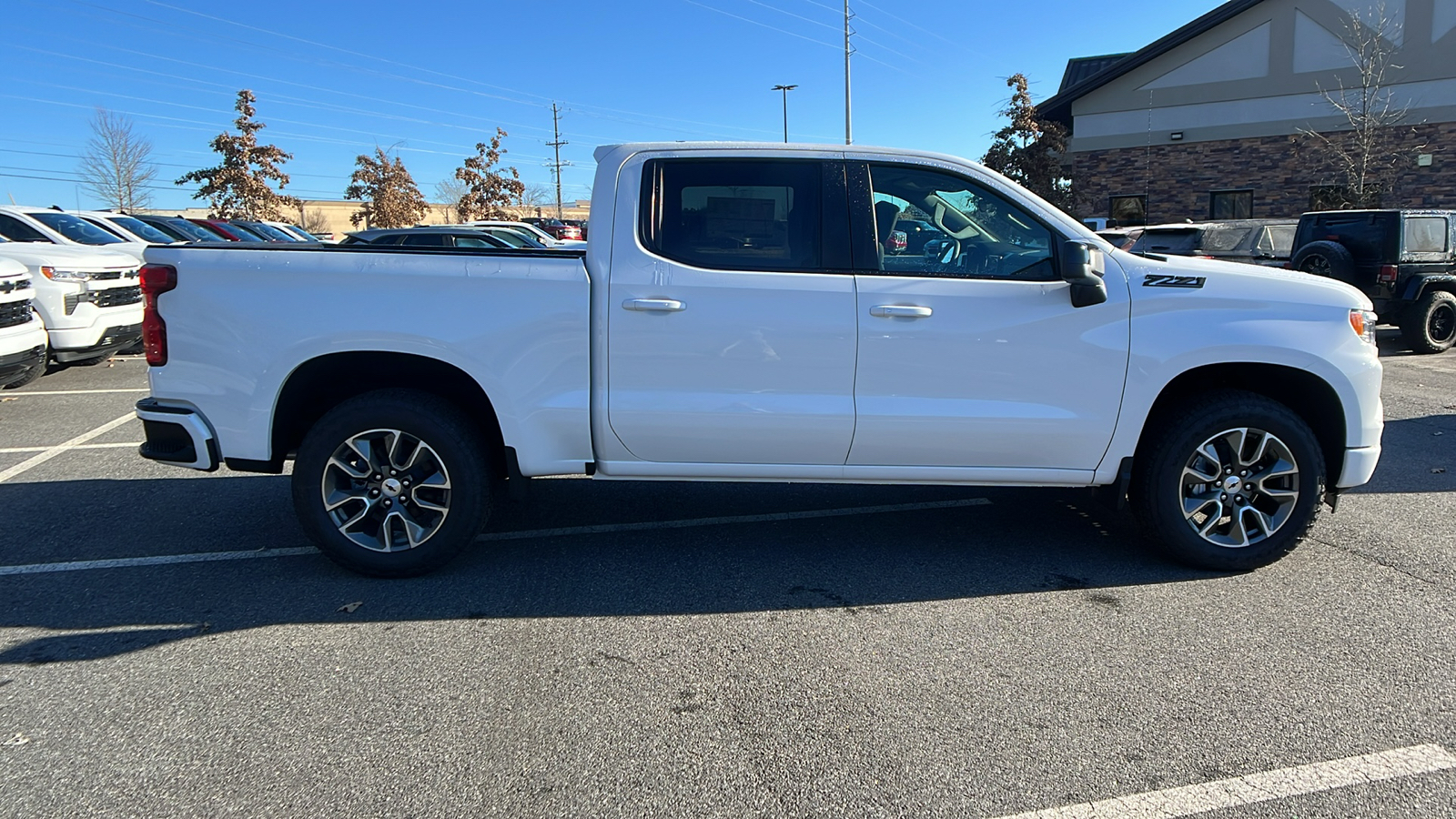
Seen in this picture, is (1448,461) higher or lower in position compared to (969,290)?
lower

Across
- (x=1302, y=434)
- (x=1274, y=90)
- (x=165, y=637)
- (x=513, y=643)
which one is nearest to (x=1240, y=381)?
(x=1302, y=434)

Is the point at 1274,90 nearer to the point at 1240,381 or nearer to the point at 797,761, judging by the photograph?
the point at 1240,381

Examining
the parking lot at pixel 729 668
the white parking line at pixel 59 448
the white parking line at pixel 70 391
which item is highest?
the white parking line at pixel 70 391

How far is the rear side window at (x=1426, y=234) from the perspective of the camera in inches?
487

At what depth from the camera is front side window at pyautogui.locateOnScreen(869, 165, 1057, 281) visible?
4246 millimetres

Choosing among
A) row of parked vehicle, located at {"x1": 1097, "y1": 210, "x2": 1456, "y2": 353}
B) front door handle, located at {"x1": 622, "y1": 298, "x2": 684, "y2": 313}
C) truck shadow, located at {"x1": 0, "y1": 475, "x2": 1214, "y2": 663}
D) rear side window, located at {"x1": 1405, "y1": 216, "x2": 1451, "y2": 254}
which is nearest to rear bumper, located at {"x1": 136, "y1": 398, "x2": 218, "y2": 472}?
truck shadow, located at {"x1": 0, "y1": 475, "x2": 1214, "y2": 663}

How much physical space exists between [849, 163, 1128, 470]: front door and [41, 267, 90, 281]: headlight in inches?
342

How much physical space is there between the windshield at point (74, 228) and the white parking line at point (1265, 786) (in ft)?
44.2

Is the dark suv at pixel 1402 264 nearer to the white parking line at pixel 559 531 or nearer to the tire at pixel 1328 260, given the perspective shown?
the tire at pixel 1328 260

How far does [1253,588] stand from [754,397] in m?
2.45

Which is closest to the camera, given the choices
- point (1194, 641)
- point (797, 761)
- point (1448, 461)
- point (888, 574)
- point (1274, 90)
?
point (797, 761)

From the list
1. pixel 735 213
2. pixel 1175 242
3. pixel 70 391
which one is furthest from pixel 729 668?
pixel 1175 242

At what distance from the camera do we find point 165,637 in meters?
3.76

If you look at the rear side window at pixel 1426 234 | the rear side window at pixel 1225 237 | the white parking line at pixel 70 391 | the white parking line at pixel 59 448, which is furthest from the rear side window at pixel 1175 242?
the white parking line at pixel 70 391
